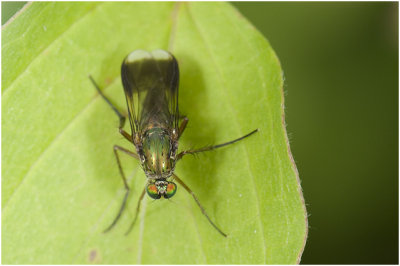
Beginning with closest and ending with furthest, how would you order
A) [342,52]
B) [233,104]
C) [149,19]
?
[233,104], [149,19], [342,52]

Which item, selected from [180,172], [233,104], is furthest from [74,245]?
[233,104]

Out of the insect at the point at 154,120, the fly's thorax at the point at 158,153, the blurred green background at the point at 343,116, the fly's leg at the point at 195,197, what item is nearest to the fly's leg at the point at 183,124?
the insect at the point at 154,120

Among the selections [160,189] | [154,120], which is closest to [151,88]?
[154,120]

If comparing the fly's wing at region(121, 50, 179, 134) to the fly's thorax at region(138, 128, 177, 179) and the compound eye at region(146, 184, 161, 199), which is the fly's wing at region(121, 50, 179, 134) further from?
the compound eye at region(146, 184, 161, 199)

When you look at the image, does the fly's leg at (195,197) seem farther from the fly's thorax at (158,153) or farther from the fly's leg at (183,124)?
the fly's leg at (183,124)

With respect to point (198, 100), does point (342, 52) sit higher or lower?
lower

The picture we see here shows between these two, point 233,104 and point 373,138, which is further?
point 373,138

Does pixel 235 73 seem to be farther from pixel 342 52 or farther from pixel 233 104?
pixel 342 52
